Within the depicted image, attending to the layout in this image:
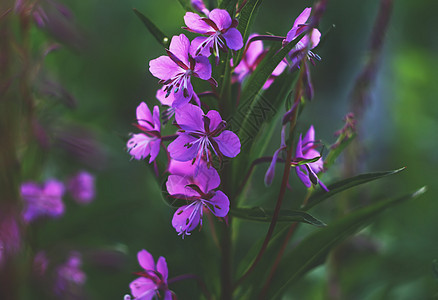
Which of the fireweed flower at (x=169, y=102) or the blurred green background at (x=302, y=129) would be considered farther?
the blurred green background at (x=302, y=129)

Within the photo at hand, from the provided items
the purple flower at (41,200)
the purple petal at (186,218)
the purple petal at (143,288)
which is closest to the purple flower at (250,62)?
the purple petal at (186,218)

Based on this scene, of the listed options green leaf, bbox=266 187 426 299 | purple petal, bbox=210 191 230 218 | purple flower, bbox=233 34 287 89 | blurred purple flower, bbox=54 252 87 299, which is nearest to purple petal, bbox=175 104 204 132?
purple petal, bbox=210 191 230 218

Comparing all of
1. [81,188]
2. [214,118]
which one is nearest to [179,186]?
[214,118]

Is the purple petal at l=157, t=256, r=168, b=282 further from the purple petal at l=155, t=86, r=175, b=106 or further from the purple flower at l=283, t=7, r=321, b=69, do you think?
the purple flower at l=283, t=7, r=321, b=69

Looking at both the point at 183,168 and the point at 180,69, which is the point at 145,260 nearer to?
the point at 183,168

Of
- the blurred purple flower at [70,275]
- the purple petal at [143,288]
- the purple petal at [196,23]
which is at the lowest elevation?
the blurred purple flower at [70,275]

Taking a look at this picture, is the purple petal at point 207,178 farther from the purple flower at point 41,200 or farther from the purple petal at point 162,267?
the purple flower at point 41,200
